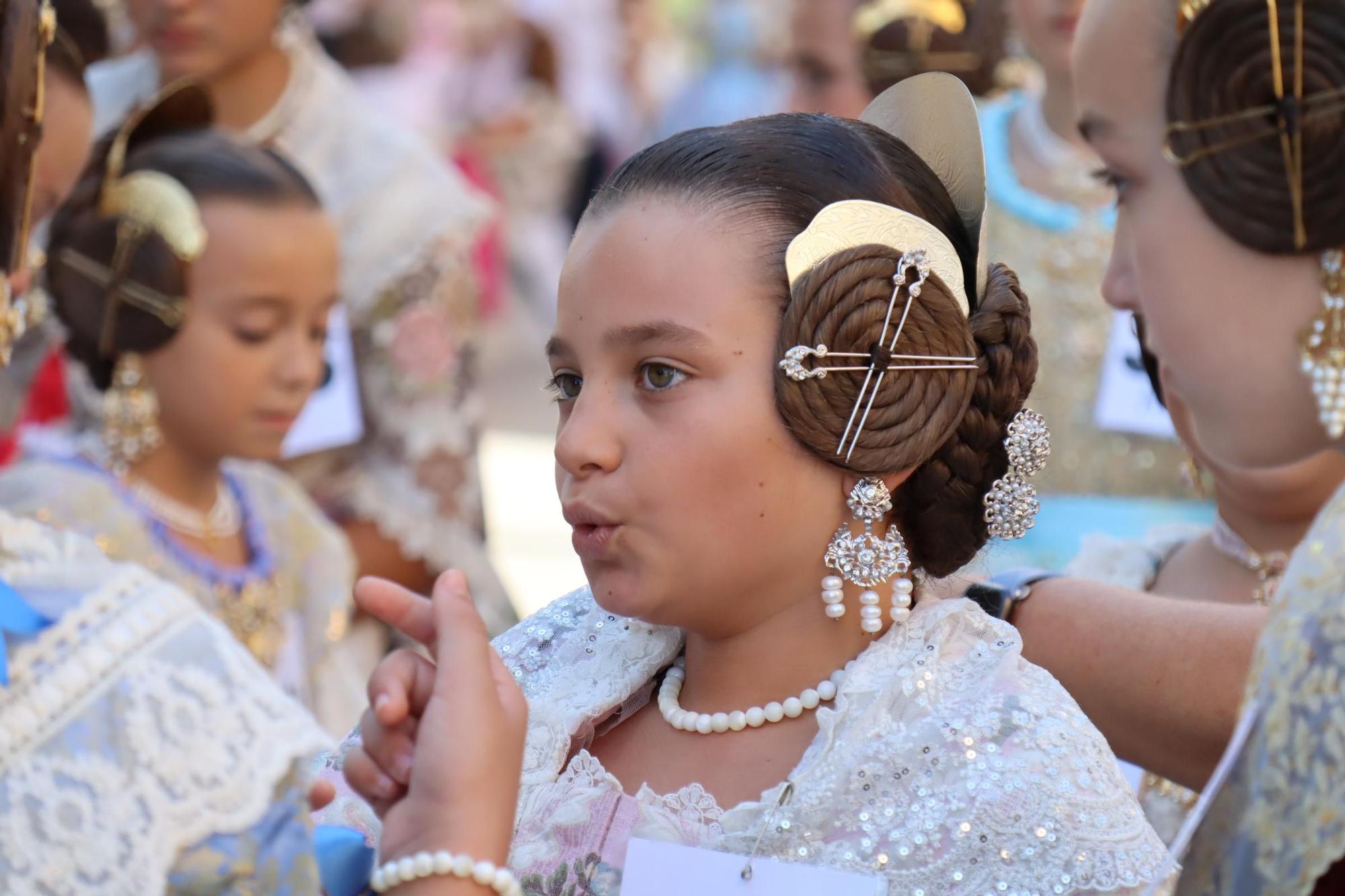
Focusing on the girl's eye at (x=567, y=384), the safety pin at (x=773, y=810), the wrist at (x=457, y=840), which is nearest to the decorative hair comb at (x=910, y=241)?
the girl's eye at (x=567, y=384)

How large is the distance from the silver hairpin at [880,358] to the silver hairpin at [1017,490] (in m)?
0.11

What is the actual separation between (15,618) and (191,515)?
5.29ft

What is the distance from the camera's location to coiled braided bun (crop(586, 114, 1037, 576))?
1605mm

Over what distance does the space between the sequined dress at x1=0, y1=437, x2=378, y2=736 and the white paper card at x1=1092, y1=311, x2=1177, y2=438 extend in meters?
1.53

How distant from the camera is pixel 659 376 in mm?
1600

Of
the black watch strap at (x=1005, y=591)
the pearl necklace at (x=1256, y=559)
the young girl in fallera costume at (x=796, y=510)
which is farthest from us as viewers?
the pearl necklace at (x=1256, y=559)

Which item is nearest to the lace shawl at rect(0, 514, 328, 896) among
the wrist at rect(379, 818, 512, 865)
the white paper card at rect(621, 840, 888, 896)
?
the wrist at rect(379, 818, 512, 865)

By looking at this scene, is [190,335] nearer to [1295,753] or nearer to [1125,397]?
[1125,397]

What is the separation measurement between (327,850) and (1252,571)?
1.39 metres

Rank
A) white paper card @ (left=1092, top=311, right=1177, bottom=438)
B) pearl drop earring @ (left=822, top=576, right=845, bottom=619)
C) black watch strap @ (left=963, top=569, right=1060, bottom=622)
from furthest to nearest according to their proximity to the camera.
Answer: white paper card @ (left=1092, top=311, right=1177, bottom=438) → black watch strap @ (left=963, top=569, right=1060, bottom=622) → pearl drop earring @ (left=822, top=576, right=845, bottom=619)

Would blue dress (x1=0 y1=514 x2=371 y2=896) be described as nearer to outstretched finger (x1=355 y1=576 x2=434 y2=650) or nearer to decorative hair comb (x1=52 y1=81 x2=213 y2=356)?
outstretched finger (x1=355 y1=576 x2=434 y2=650)

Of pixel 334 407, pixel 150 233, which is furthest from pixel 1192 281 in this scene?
pixel 334 407

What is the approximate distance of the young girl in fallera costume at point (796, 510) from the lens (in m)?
1.51

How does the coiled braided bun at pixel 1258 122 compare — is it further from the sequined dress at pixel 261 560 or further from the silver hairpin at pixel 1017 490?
the sequined dress at pixel 261 560
